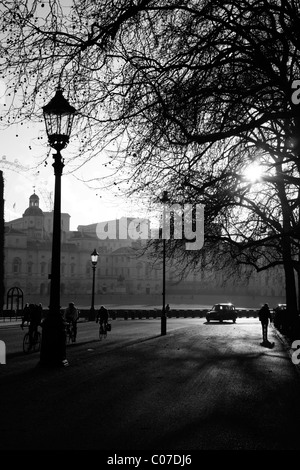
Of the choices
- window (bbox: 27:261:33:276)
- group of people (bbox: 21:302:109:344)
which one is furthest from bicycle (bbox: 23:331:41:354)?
window (bbox: 27:261:33:276)

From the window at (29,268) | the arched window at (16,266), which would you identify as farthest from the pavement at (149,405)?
the window at (29,268)

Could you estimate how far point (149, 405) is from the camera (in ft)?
31.1

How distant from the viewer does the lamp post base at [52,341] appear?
1444 centimetres

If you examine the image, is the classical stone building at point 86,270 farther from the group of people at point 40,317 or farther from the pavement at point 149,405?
the pavement at point 149,405

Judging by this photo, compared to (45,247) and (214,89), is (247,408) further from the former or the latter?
(45,247)

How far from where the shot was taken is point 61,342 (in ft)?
48.1

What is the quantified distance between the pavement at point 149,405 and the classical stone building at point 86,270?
97.3 metres

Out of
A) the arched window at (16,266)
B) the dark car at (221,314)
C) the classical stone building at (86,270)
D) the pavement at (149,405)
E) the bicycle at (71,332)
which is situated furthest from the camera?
the arched window at (16,266)

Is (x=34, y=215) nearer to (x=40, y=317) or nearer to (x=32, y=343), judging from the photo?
(x=40, y=317)

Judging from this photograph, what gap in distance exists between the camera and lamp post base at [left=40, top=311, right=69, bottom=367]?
14.4 m

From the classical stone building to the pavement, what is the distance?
319 feet

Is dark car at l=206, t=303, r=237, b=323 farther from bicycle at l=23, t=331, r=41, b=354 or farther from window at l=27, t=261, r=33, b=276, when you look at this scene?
window at l=27, t=261, r=33, b=276
